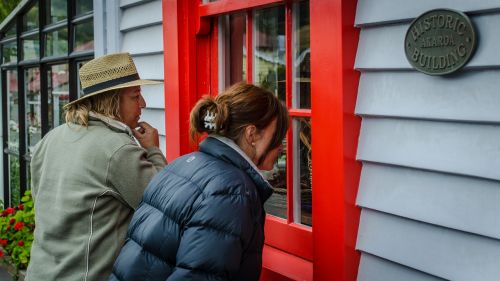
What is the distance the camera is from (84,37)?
5746 mm

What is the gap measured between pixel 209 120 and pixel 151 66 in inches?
85.0

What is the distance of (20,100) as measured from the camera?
8.22m

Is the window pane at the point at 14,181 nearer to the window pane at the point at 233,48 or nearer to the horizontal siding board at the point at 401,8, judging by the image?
the window pane at the point at 233,48

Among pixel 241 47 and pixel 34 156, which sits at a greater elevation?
pixel 241 47

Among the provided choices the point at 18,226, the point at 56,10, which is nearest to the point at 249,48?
the point at 18,226

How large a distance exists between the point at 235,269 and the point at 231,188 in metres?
0.23

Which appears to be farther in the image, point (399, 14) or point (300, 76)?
point (300, 76)

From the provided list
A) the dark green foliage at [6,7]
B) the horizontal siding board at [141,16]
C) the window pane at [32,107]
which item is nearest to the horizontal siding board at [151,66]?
the horizontal siding board at [141,16]

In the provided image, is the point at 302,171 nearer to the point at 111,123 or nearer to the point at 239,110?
the point at 111,123

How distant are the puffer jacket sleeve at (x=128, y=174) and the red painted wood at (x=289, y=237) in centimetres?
76

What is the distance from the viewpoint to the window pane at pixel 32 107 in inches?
302


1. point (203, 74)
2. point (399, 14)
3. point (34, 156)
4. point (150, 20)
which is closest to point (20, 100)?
point (150, 20)

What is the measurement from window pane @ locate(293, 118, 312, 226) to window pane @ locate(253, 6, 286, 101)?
23 cm

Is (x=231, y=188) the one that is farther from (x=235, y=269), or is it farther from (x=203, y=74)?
(x=203, y=74)
